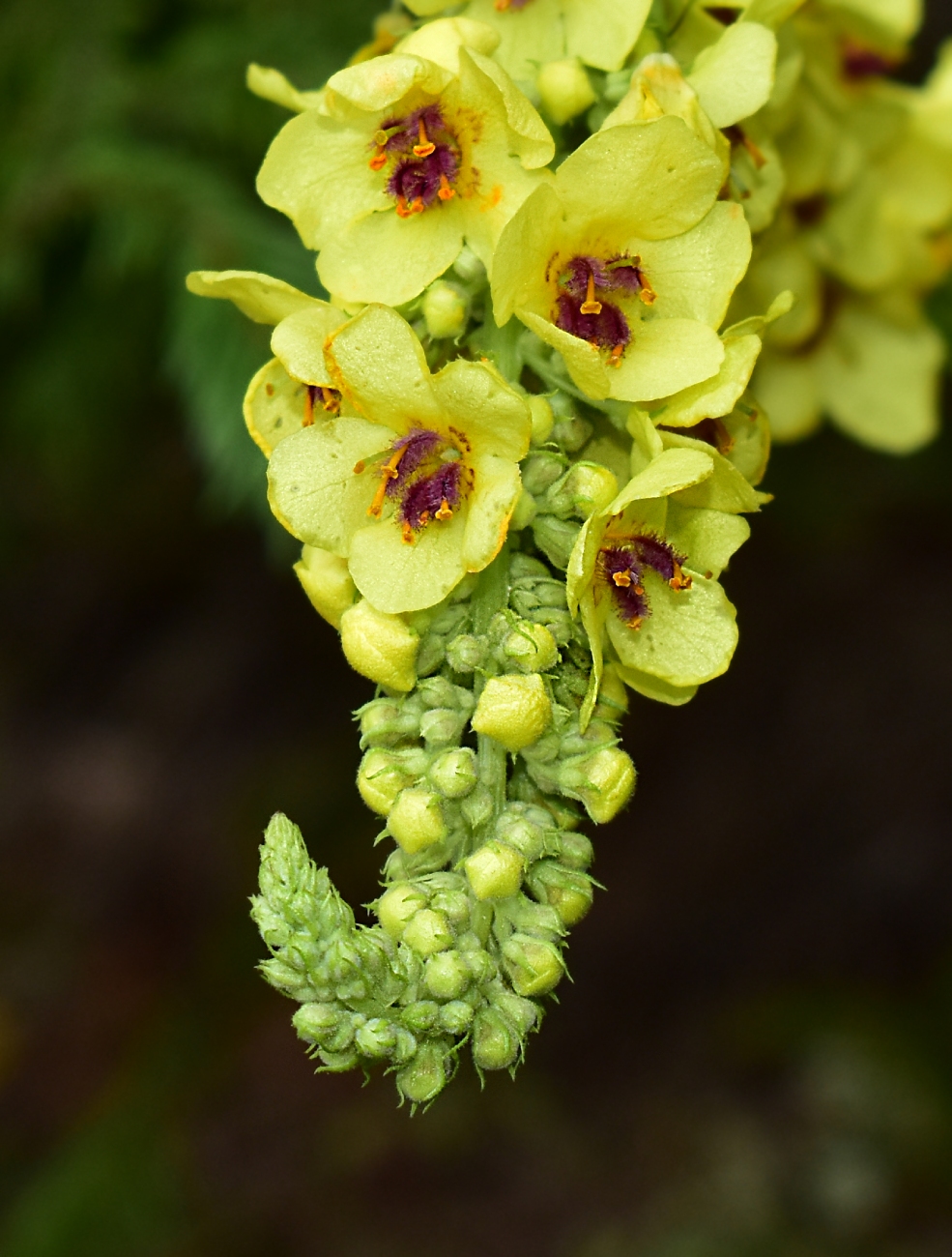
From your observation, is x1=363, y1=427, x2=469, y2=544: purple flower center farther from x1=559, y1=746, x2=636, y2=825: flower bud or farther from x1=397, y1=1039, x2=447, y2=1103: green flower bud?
x1=397, y1=1039, x2=447, y2=1103: green flower bud

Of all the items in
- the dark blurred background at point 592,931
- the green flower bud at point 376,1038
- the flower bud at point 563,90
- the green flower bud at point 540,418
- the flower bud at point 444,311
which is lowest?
the dark blurred background at point 592,931

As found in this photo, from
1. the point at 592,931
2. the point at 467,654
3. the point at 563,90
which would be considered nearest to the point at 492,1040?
the point at 467,654

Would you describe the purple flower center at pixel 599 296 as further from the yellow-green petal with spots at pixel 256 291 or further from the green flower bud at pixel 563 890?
the green flower bud at pixel 563 890

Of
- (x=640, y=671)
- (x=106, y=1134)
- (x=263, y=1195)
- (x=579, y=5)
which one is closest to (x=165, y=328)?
(x=579, y=5)

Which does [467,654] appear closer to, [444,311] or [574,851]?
[574,851]

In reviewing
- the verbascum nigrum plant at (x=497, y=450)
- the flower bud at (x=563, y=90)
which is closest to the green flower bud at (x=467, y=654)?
the verbascum nigrum plant at (x=497, y=450)
